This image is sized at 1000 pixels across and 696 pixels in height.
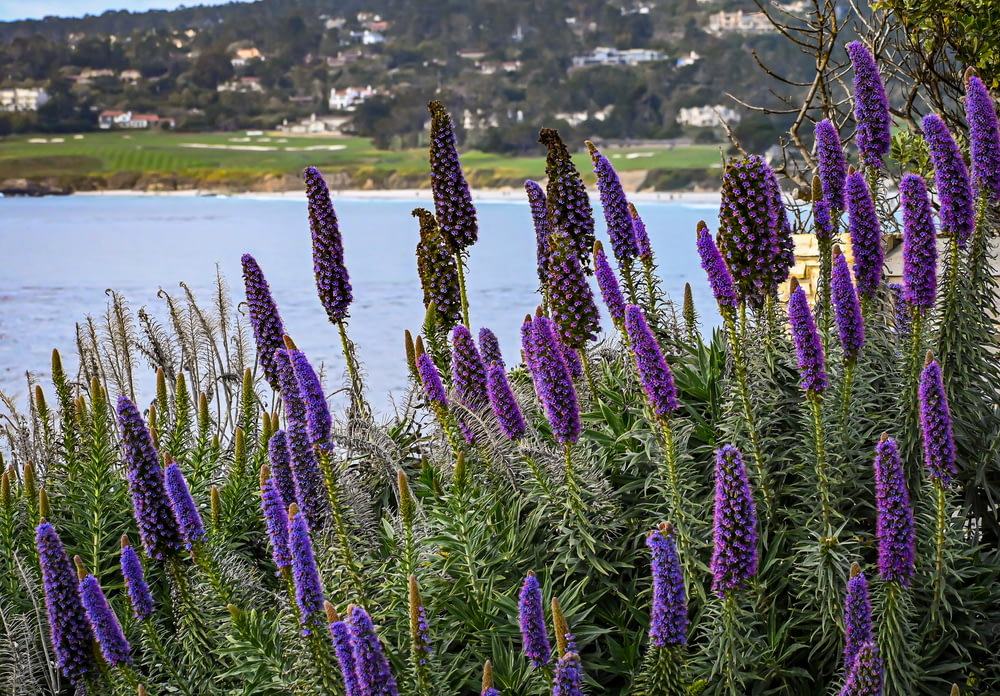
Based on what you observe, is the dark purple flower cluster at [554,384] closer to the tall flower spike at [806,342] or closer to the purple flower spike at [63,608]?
the tall flower spike at [806,342]

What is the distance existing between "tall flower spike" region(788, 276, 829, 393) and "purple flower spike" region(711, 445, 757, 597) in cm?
49

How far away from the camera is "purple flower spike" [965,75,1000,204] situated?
2.92m

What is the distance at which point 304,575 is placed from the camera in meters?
2.21

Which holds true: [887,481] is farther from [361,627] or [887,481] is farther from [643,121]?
[643,121]

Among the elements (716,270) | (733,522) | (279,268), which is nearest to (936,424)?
(733,522)

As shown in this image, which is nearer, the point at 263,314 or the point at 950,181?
the point at 950,181

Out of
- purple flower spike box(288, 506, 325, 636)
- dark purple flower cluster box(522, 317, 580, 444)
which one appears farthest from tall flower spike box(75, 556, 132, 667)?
dark purple flower cluster box(522, 317, 580, 444)

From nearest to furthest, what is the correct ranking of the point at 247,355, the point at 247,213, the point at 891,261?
the point at 247,355
the point at 891,261
the point at 247,213

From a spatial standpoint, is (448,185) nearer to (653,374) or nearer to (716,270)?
(716,270)

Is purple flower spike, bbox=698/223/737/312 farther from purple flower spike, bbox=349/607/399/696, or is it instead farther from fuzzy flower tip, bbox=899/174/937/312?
purple flower spike, bbox=349/607/399/696

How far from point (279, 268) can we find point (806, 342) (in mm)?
19678

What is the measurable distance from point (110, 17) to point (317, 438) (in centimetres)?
7708

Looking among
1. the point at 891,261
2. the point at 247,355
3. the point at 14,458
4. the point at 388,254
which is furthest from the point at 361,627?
the point at 388,254

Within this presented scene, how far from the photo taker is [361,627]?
188 cm
